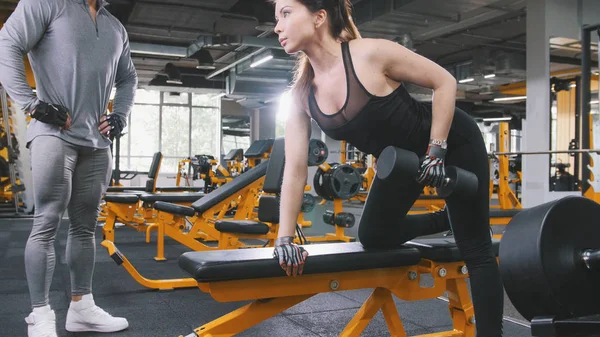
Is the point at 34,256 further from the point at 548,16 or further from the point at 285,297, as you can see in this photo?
the point at 548,16

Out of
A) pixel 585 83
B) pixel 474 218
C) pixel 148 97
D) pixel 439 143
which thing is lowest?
pixel 474 218

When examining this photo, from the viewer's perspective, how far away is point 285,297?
1.47m

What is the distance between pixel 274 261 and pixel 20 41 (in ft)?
3.59

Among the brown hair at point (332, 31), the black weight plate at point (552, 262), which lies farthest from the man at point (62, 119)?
the black weight plate at point (552, 262)

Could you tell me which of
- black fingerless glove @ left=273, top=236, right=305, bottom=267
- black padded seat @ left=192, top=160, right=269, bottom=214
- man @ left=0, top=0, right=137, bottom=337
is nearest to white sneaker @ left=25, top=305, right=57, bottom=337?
man @ left=0, top=0, right=137, bottom=337

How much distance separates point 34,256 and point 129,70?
2.62ft

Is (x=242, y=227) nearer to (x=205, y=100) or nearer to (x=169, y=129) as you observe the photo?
(x=169, y=129)

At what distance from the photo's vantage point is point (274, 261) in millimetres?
1384

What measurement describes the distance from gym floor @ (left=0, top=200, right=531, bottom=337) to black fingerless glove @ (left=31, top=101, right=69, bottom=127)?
0.84 metres

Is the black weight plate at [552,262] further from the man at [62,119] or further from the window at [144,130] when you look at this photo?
the window at [144,130]

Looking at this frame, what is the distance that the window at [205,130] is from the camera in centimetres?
1418

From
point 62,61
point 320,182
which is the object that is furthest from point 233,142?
point 62,61

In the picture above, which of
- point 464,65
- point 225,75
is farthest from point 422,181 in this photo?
point 225,75

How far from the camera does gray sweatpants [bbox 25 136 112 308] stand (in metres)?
1.75
